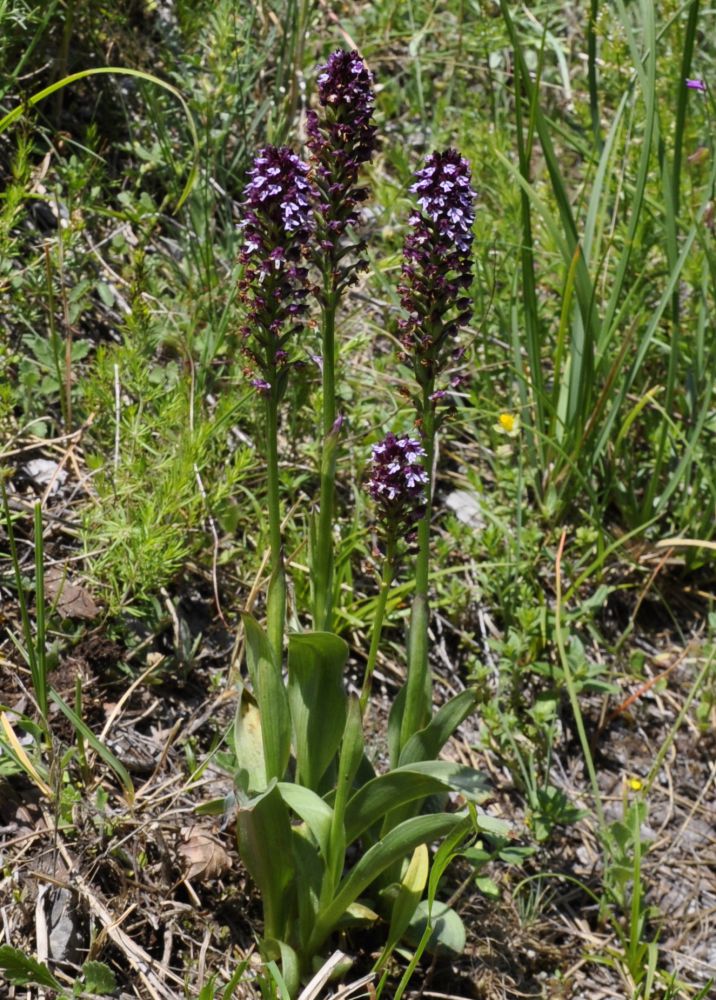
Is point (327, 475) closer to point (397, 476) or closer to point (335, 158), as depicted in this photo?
point (397, 476)

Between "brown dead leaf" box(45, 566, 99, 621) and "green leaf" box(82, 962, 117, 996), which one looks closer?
"green leaf" box(82, 962, 117, 996)

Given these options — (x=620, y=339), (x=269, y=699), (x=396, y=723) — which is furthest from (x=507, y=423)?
(x=269, y=699)

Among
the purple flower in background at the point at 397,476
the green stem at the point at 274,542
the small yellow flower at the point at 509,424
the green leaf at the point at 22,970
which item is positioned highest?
the purple flower in background at the point at 397,476

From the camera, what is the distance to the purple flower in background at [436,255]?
6.56 ft

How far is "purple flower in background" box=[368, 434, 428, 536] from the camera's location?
2.00 meters

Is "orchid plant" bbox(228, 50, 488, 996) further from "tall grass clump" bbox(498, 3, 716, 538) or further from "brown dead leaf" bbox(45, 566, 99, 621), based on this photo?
"tall grass clump" bbox(498, 3, 716, 538)

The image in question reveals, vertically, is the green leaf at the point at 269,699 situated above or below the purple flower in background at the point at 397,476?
below

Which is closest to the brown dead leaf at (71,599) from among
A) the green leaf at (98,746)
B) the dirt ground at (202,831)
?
the dirt ground at (202,831)

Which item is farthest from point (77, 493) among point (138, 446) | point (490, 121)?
point (490, 121)

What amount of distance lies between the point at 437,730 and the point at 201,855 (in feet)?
2.43

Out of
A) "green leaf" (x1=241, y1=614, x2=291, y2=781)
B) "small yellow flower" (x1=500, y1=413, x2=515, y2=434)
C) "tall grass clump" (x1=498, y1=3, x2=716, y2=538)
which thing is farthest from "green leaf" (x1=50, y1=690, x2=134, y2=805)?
"small yellow flower" (x1=500, y1=413, x2=515, y2=434)

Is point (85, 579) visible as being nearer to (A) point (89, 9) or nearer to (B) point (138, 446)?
(B) point (138, 446)

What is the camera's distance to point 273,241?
6.73 feet

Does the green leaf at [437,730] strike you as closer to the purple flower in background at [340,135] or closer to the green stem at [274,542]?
the green stem at [274,542]
